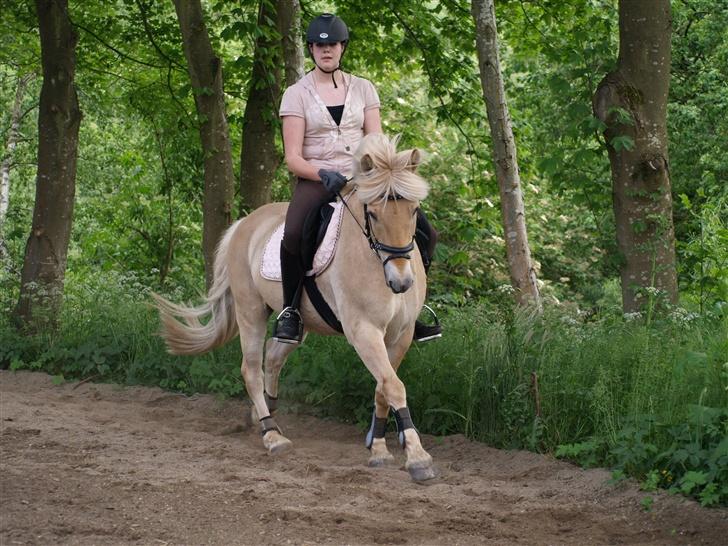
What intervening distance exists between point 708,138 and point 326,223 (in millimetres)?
18397

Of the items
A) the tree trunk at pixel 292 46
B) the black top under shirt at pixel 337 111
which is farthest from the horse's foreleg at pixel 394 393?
the tree trunk at pixel 292 46

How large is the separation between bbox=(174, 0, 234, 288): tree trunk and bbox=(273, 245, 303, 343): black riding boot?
18.0 feet

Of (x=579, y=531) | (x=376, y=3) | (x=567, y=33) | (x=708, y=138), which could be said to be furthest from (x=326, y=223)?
(x=708, y=138)

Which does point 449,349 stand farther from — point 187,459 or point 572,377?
point 187,459

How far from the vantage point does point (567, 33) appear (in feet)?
48.6

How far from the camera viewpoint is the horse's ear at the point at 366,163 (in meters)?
7.50

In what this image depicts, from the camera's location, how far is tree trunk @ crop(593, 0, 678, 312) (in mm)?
10867

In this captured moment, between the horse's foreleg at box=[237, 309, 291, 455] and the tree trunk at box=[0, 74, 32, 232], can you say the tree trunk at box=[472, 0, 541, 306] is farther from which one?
the tree trunk at box=[0, 74, 32, 232]

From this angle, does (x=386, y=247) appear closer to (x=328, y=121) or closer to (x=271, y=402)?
(x=328, y=121)

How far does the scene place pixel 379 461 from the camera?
320 inches

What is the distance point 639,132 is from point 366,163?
4.42 meters

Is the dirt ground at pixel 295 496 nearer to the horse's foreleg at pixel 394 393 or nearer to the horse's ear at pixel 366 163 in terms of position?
the horse's foreleg at pixel 394 393

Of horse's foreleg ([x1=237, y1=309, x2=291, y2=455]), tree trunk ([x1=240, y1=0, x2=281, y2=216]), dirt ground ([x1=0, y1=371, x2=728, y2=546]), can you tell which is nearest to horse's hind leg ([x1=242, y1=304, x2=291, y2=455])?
horse's foreleg ([x1=237, y1=309, x2=291, y2=455])

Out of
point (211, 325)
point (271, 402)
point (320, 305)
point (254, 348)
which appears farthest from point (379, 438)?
point (211, 325)
